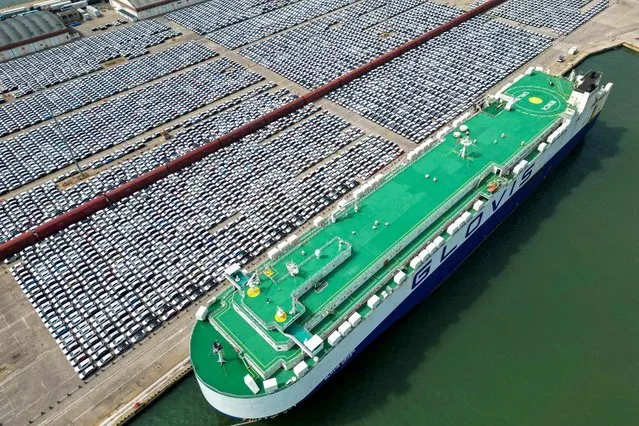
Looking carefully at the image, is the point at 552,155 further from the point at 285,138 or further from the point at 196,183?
the point at 196,183

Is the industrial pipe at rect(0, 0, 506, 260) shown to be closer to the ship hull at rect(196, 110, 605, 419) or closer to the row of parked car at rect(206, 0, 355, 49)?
the row of parked car at rect(206, 0, 355, 49)

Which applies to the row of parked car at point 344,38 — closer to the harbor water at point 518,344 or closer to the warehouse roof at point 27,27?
the warehouse roof at point 27,27

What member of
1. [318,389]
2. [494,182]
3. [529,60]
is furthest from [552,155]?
[318,389]

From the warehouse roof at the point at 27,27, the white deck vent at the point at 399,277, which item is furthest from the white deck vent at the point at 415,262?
the warehouse roof at the point at 27,27

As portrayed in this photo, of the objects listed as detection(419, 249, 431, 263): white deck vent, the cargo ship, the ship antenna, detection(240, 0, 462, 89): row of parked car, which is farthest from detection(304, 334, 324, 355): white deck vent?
detection(240, 0, 462, 89): row of parked car

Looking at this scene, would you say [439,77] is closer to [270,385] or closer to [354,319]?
[354,319]

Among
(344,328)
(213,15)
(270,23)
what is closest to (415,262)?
(344,328)
